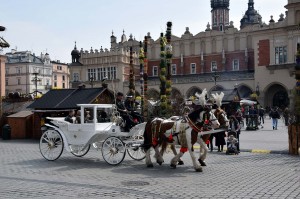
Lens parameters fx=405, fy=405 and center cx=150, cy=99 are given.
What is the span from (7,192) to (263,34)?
45.8 m

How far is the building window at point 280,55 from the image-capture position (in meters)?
48.1

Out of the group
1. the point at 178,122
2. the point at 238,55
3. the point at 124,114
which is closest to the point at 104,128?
the point at 124,114

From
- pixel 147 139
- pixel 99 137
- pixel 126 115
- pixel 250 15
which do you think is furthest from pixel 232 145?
pixel 250 15

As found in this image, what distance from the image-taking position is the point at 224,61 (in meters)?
60.2

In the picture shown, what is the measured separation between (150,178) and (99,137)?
3.37m

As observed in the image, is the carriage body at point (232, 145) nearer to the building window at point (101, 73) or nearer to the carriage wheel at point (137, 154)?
the carriage wheel at point (137, 154)

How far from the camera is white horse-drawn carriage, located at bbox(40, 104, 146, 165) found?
12008 millimetres

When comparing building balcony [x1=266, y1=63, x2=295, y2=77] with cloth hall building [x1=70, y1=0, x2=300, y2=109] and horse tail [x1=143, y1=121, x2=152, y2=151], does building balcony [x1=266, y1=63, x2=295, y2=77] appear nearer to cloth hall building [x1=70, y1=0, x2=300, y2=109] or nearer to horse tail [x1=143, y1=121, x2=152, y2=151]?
cloth hall building [x1=70, y1=0, x2=300, y2=109]

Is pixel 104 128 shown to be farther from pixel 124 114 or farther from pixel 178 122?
pixel 178 122

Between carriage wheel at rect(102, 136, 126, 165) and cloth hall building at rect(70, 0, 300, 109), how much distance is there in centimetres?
2967

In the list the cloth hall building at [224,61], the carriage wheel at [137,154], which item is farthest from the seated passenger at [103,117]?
the cloth hall building at [224,61]

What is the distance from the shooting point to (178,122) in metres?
11.5

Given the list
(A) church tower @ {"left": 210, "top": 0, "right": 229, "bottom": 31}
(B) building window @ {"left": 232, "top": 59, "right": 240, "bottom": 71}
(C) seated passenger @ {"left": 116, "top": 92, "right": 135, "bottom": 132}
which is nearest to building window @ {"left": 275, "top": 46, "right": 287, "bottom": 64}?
(B) building window @ {"left": 232, "top": 59, "right": 240, "bottom": 71}

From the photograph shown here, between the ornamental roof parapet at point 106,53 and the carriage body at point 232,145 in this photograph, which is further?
the ornamental roof parapet at point 106,53
